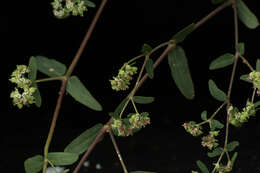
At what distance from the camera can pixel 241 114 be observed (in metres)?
0.98

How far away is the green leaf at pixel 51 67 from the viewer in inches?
42.0

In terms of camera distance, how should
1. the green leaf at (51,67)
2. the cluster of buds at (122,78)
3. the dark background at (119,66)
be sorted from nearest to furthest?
the cluster of buds at (122,78), the green leaf at (51,67), the dark background at (119,66)

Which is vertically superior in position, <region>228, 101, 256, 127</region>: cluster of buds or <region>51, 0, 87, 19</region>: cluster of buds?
<region>51, 0, 87, 19</region>: cluster of buds

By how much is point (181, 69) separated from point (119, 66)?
1.98 ft

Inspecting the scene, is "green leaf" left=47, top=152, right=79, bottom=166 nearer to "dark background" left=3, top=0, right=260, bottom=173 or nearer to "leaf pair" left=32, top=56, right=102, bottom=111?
"leaf pair" left=32, top=56, right=102, bottom=111

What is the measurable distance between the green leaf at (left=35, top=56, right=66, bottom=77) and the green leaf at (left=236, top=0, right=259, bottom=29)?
0.44m

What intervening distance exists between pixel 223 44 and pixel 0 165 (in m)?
0.90

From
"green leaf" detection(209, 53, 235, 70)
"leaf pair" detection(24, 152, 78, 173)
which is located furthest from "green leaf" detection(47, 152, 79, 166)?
"green leaf" detection(209, 53, 235, 70)

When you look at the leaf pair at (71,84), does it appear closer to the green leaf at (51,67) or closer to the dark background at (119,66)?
the green leaf at (51,67)

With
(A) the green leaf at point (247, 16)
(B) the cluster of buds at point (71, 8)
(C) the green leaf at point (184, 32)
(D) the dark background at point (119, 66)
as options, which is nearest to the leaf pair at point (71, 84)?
(B) the cluster of buds at point (71, 8)

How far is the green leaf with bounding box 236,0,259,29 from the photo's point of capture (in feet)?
3.51

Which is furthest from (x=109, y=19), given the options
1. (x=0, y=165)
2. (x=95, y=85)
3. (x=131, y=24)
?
(x=0, y=165)

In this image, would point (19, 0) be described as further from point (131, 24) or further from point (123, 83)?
point (123, 83)

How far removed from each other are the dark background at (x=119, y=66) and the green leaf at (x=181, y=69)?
530 mm
